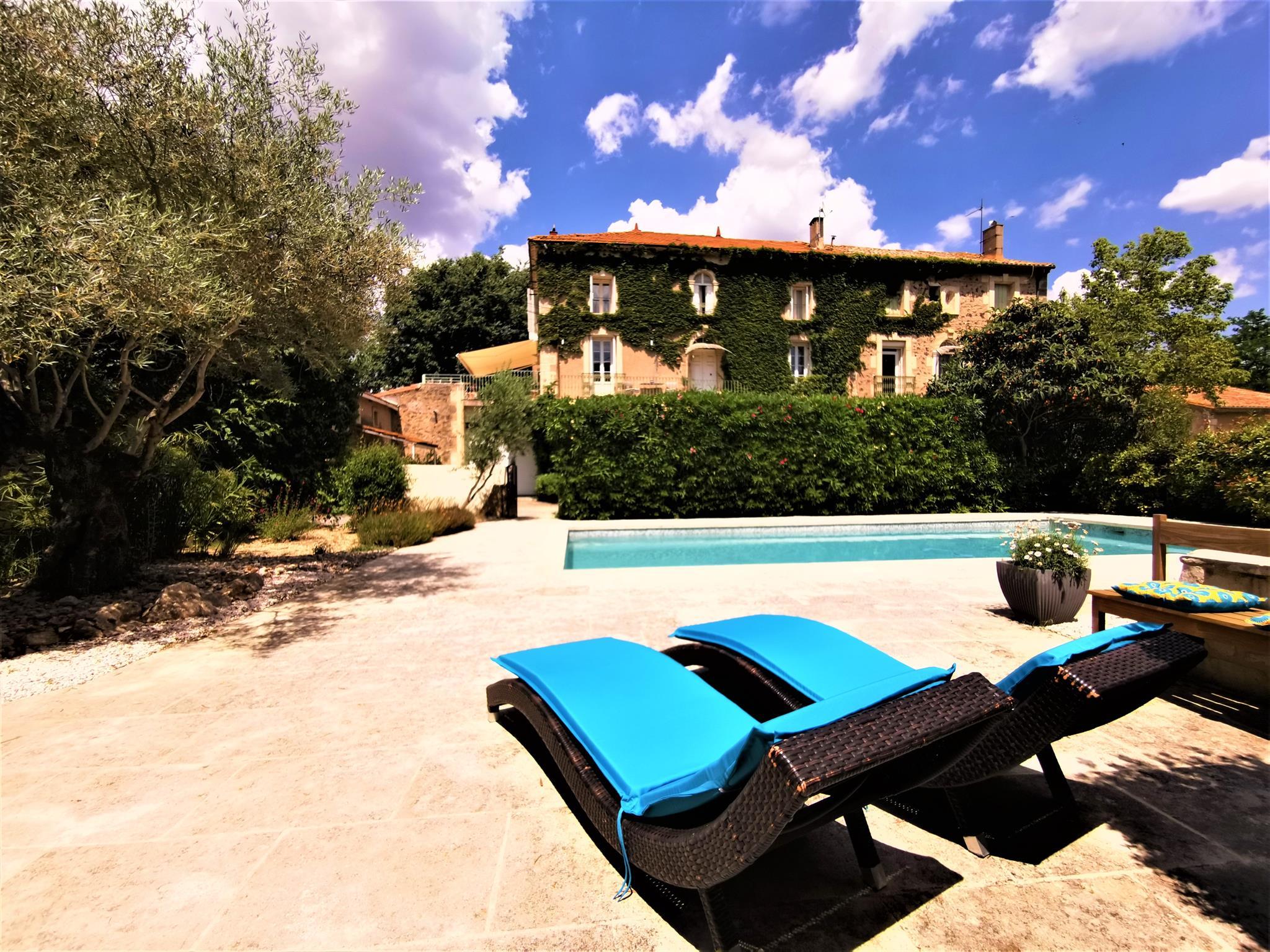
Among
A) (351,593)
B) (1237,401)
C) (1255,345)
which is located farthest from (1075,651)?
(1255,345)

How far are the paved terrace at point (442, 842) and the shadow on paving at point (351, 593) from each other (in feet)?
3.08

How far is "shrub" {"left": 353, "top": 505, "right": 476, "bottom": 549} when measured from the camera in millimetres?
11148

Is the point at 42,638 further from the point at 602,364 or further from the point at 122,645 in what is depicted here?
the point at 602,364

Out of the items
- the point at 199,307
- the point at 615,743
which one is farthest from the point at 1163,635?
the point at 199,307

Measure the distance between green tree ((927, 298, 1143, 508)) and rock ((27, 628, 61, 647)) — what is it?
2063cm

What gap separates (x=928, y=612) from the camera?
5922mm

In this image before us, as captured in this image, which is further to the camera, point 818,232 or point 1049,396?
point 818,232

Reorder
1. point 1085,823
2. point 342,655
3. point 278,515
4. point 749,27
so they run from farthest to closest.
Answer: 1. point 278,515
2. point 749,27
3. point 342,655
4. point 1085,823

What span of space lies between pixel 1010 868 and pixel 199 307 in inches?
266

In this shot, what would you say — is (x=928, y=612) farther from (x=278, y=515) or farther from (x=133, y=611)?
(x=278, y=515)

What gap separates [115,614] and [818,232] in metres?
27.6

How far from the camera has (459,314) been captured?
3709cm

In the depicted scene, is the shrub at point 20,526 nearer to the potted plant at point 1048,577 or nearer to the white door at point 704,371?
the potted plant at point 1048,577

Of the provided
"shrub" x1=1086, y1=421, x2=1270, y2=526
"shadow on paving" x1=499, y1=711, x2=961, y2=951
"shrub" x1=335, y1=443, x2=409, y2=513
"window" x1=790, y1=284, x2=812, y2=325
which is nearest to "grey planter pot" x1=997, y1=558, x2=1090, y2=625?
"shadow on paving" x1=499, y1=711, x2=961, y2=951
